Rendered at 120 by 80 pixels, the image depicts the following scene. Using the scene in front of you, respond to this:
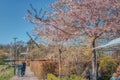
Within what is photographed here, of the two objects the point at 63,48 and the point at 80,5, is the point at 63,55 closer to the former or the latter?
the point at 63,48

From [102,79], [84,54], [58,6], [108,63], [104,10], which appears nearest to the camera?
[104,10]

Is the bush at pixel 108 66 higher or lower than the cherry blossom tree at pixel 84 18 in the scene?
lower

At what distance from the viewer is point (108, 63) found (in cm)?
2433

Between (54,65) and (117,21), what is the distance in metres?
12.0

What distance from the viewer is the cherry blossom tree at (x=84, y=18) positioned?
16.6m

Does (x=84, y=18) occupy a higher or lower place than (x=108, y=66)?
higher

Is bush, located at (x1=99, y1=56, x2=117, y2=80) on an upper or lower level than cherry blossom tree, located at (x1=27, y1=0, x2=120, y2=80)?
lower

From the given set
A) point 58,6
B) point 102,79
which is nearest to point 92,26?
point 58,6

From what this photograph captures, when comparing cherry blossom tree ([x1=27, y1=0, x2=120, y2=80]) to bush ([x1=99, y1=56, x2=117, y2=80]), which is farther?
bush ([x1=99, y1=56, x2=117, y2=80])

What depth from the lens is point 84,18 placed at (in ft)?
55.6

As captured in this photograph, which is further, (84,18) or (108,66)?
(108,66)

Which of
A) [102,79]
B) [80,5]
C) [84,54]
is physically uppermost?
[80,5]

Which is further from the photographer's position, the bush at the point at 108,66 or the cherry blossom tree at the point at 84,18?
the bush at the point at 108,66

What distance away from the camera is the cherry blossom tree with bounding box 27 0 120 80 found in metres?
16.6
